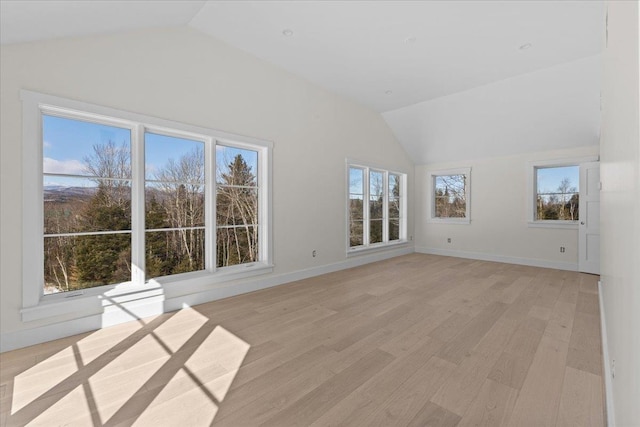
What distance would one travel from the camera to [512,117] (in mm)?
5062

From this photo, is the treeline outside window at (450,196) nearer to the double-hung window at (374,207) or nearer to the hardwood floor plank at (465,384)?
the double-hung window at (374,207)

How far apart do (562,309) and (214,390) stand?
3683mm

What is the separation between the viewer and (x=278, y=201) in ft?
13.5

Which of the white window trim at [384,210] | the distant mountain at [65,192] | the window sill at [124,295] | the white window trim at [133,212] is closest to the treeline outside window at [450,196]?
the white window trim at [384,210]

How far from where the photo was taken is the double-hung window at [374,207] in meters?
5.60

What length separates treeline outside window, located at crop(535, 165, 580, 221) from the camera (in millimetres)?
5254

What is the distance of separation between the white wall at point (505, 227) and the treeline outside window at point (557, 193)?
0.82 ft

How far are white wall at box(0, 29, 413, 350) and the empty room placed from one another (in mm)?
21

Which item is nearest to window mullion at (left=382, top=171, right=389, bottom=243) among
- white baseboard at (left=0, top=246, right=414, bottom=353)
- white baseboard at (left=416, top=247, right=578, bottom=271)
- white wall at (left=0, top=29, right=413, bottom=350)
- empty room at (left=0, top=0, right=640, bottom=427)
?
white wall at (left=0, top=29, right=413, bottom=350)

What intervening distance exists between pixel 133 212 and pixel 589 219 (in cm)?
703

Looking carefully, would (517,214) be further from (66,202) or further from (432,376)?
(66,202)

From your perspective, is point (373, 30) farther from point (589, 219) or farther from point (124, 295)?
point (589, 219)

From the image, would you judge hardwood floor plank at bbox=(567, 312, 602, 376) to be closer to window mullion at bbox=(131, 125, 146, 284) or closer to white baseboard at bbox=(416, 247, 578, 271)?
white baseboard at bbox=(416, 247, 578, 271)

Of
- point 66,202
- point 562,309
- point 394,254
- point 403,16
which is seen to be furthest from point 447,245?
point 66,202
